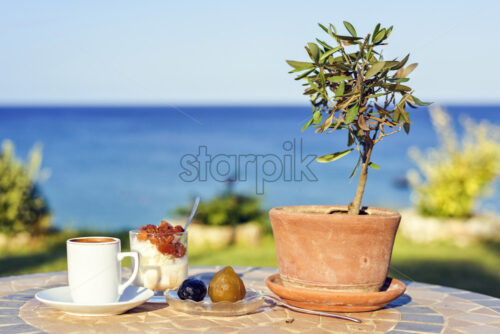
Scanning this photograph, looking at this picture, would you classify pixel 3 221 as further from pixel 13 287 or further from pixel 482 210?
pixel 482 210

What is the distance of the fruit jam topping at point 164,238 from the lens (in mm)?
2021

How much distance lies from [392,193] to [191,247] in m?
15.0

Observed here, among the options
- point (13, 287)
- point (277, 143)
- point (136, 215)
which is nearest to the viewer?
point (13, 287)

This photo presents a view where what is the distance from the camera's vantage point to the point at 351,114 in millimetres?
1913

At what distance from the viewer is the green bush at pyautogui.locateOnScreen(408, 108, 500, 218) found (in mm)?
7160

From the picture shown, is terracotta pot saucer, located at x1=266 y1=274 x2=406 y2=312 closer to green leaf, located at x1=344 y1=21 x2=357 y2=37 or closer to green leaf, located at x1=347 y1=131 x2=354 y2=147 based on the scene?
green leaf, located at x1=347 y1=131 x2=354 y2=147

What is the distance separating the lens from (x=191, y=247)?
709 centimetres

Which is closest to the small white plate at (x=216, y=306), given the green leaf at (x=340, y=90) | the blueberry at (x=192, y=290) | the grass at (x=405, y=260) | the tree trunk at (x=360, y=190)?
the blueberry at (x=192, y=290)

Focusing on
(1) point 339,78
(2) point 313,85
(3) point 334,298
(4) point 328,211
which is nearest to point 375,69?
(1) point 339,78

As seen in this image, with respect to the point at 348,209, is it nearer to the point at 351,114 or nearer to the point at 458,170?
the point at 351,114

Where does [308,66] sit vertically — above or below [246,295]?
above

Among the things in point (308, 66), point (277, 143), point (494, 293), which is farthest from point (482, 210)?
point (277, 143)

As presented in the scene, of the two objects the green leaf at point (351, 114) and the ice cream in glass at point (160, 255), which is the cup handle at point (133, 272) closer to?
the ice cream in glass at point (160, 255)

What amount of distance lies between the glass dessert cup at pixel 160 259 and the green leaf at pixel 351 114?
69cm
